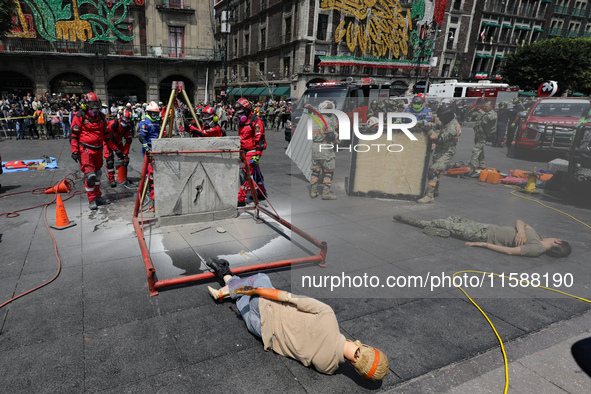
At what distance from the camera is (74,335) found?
3186 mm

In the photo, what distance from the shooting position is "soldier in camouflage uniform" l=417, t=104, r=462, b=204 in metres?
8.13

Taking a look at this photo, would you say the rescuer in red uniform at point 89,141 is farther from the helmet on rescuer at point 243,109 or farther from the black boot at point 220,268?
the black boot at point 220,268

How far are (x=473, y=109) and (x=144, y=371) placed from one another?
12.5m

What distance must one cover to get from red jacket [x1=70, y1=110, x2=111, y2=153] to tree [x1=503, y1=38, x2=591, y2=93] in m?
46.9

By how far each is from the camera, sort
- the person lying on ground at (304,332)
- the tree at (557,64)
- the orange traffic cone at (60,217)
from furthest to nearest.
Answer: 1. the tree at (557,64)
2. the orange traffic cone at (60,217)
3. the person lying on ground at (304,332)

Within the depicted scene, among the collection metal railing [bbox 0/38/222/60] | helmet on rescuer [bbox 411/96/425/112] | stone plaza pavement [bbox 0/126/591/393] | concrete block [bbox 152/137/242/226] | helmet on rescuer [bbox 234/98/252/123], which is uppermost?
metal railing [bbox 0/38/222/60]

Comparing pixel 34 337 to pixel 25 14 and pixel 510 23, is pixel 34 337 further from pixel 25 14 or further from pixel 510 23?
pixel 510 23

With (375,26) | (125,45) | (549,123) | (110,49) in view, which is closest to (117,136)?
(549,123)

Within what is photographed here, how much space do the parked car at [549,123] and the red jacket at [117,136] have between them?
12.1m

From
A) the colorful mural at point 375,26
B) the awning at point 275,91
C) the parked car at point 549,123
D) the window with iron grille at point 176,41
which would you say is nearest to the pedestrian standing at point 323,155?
the parked car at point 549,123

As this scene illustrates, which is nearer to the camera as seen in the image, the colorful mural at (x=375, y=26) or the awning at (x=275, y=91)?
the colorful mural at (x=375, y=26)

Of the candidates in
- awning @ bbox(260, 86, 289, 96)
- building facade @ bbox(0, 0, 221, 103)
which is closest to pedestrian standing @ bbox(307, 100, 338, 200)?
building facade @ bbox(0, 0, 221, 103)

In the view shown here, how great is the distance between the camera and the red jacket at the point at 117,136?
7.73 m

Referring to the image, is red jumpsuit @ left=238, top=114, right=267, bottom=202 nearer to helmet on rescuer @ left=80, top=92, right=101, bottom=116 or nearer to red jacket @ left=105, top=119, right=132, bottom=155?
helmet on rescuer @ left=80, top=92, right=101, bottom=116
